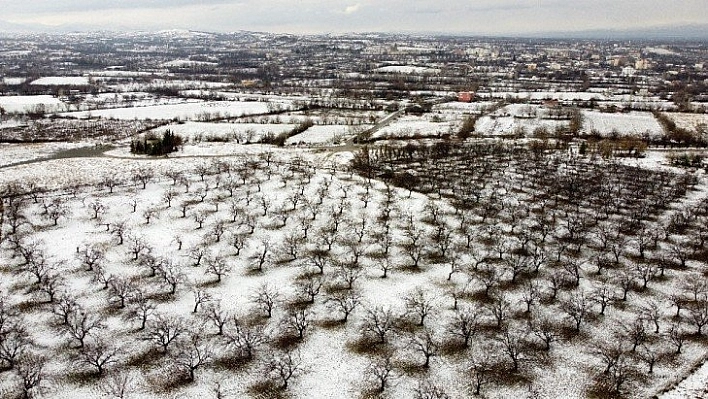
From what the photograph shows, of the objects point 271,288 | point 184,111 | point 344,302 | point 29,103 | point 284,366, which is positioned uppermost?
point 29,103

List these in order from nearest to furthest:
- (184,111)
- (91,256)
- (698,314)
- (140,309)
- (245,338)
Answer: (245,338) → (698,314) → (140,309) → (91,256) → (184,111)

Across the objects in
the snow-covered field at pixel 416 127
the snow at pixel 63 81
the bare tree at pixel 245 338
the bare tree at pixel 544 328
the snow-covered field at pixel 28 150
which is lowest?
the bare tree at pixel 544 328

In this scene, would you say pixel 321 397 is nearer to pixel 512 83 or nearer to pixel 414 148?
pixel 414 148

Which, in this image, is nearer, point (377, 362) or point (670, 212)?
point (377, 362)

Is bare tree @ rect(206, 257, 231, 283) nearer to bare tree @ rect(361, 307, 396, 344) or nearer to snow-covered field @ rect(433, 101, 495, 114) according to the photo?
bare tree @ rect(361, 307, 396, 344)

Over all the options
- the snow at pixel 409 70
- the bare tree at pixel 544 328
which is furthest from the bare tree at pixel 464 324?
the snow at pixel 409 70

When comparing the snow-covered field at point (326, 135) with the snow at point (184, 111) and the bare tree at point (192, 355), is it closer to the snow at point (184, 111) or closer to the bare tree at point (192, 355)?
the snow at point (184, 111)

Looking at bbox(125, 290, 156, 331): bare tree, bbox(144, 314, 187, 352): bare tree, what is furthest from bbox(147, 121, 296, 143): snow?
bbox(144, 314, 187, 352): bare tree

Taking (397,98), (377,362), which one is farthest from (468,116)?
(377,362)

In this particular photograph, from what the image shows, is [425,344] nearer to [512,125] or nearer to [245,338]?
[245,338]

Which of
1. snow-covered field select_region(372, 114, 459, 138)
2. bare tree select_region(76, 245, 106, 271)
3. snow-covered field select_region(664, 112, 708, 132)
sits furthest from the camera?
snow-covered field select_region(664, 112, 708, 132)

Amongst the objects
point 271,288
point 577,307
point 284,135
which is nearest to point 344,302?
point 271,288
